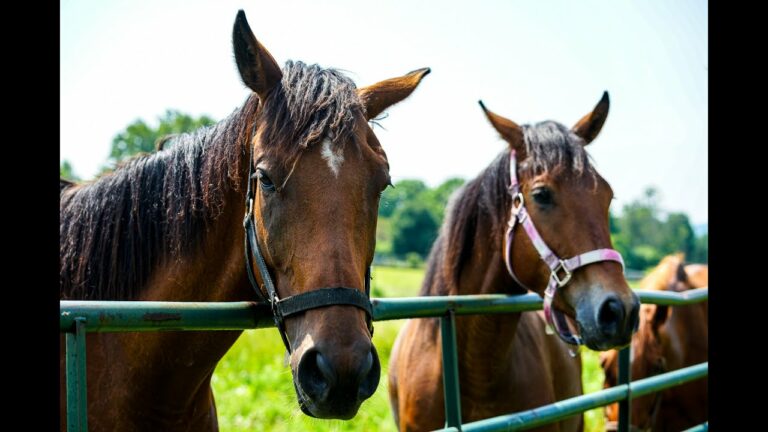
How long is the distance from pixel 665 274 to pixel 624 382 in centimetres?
343

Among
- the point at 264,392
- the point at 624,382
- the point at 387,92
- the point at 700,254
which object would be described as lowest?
the point at 700,254

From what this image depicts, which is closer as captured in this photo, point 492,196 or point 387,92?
point 387,92

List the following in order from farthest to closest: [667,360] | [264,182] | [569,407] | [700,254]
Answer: [700,254], [667,360], [569,407], [264,182]

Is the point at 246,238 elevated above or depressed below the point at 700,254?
above

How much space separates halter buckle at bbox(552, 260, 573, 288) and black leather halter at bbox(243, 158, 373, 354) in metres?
1.51

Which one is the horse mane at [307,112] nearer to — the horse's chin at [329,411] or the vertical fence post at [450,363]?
the horse's chin at [329,411]

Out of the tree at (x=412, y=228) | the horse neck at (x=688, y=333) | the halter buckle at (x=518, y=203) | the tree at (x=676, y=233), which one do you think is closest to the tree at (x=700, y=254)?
the tree at (x=676, y=233)

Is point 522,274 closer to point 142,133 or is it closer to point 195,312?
point 195,312

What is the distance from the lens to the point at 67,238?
2.22 m

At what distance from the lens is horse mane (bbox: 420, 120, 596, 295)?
10.9ft

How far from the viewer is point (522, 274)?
3.29 m

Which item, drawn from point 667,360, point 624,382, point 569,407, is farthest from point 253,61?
point 667,360

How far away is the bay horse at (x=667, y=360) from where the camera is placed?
5.40 m
